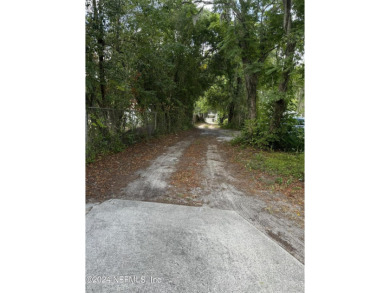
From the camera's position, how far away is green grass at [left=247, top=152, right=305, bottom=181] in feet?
12.8

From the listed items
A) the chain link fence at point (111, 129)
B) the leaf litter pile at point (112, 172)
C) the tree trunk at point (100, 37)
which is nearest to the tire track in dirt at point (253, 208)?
the leaf litter pile at point (112, 172)

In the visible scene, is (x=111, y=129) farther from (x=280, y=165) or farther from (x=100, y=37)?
(x=280, y=165)

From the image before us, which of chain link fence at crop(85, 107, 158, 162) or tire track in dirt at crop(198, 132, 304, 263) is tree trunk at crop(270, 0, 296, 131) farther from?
chain link fence at crop(85, 107, 158, 162)

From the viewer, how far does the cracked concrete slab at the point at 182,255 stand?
1335mm

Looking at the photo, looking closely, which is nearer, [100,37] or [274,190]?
[274,190]

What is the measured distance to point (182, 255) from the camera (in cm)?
162

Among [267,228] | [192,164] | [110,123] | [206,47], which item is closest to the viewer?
[267,228]

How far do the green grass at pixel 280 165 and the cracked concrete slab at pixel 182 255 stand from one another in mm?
2124

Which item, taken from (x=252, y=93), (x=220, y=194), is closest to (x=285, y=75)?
(x=252, y=93)

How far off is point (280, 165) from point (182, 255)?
3.59 meters

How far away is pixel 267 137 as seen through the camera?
6.20 metres
